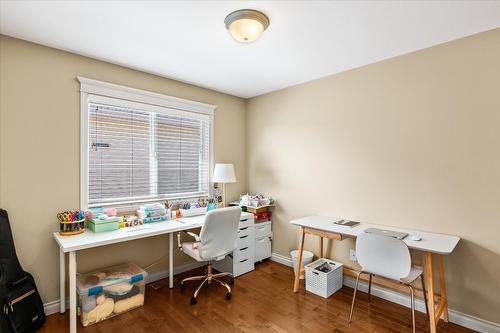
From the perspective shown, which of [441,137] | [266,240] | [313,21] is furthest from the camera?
[266,240]

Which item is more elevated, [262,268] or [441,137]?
[441,137]

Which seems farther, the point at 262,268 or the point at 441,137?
the point at 262,268

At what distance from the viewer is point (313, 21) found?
2006 mm

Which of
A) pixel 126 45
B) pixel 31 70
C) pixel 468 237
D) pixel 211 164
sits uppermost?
pixel 126 45

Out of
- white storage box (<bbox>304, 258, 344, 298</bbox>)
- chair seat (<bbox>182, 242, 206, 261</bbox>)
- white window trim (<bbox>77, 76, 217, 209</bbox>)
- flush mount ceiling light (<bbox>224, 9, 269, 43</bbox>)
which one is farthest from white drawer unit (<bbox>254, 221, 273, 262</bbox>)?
flush mount ceiling light (<bbox>224, 9, 269, 43</bbox>)

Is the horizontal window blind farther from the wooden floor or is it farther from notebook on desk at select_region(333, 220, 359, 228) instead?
notebook on desk at select_region(333, 220, 359, 228)

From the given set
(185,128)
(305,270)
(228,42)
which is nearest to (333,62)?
(228,42)

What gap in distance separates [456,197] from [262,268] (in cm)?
235

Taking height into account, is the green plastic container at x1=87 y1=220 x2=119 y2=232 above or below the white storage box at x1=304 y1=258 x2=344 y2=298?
above

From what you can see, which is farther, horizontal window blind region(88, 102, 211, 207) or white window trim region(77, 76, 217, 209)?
horizontal window blind region(88, 102, 211, 207)

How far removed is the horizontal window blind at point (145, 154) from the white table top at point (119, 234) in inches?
17.4

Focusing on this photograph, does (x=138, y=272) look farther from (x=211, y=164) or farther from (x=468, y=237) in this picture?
(x=468, y=237)

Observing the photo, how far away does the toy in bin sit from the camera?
2340mm

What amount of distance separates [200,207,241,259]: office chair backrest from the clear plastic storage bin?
705 mm
